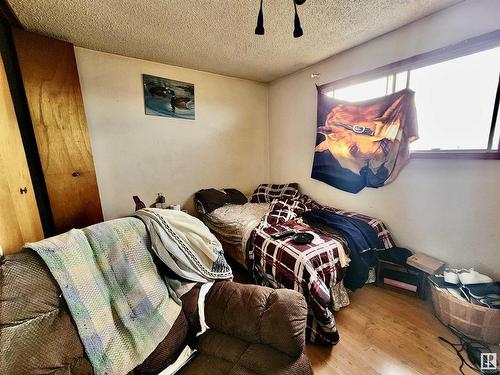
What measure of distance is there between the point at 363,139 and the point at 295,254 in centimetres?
149

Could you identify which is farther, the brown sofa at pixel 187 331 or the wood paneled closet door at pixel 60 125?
the wood paneled closet door at pixel 60 125

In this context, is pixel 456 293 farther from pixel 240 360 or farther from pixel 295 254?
pixel 240 360

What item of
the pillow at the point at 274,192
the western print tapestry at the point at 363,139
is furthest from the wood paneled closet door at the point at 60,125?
the western print tapestry at the point at 363,139

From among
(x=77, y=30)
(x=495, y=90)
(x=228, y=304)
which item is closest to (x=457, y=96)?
(x=495, y=90)

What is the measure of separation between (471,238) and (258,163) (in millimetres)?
2617

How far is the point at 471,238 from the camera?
1708mm

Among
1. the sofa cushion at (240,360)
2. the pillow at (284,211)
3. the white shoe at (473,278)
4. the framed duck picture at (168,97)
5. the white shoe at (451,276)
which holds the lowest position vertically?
the white shoe at (451,276)

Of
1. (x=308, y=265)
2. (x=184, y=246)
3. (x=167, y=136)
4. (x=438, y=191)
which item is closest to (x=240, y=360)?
(x=184, y=246)

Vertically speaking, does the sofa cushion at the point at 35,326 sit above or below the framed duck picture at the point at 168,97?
below

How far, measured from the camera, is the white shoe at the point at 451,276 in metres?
1.59

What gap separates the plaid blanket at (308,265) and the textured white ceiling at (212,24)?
181cm

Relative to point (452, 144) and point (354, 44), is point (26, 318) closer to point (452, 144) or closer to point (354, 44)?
point (452, 144)

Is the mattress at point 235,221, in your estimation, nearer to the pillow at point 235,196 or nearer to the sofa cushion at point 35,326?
the pillow at point 235,196

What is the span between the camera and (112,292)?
1.00m
